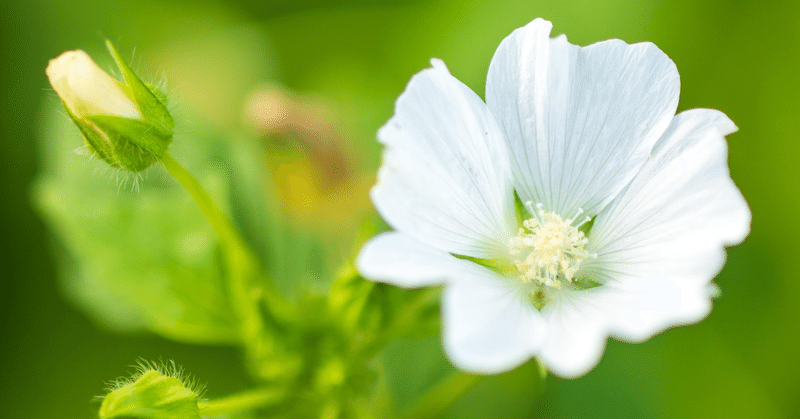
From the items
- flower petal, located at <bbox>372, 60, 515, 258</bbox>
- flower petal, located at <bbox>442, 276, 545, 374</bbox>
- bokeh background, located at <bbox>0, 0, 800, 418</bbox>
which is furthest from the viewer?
bokeh background, located at <bbox>0, 0, 800, 418</bbox>

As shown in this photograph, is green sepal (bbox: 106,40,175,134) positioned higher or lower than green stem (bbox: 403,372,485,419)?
higher

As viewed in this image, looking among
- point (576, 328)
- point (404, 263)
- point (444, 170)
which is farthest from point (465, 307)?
point (444, 170)

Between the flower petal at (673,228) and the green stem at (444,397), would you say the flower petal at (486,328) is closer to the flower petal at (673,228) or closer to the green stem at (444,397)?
the flower petal at (673,228)

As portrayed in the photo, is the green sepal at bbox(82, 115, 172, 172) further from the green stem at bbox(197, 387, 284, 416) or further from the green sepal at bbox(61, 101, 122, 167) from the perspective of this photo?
the green stem at bbox(197, 387, 284, 416)

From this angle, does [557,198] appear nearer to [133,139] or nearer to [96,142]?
[133,139]

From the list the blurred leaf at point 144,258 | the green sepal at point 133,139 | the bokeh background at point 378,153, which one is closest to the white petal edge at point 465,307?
the green sepal at point 133,139

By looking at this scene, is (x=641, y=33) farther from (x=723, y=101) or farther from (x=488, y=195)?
(x=488, y=195)

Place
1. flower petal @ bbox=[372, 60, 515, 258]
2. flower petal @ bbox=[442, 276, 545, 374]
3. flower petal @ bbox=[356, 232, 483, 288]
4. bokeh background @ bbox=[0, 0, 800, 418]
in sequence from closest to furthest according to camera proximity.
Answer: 1. flower petal @ bbox=[442, 276, 545, 374]
2. flower petal @ bbox=[356, 232, 483, 288]
3. flower petal @ bbox=[372, 60, 515, 258]
4. bokeh background @ bbox=[0, 0, 800, 418]

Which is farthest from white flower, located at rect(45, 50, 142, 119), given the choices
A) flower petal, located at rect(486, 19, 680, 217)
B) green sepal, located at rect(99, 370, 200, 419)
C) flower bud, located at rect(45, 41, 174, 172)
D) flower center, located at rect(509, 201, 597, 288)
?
flower center, located at rect(509, 201, 597, 288)

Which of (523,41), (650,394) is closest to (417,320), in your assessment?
(523,41)
